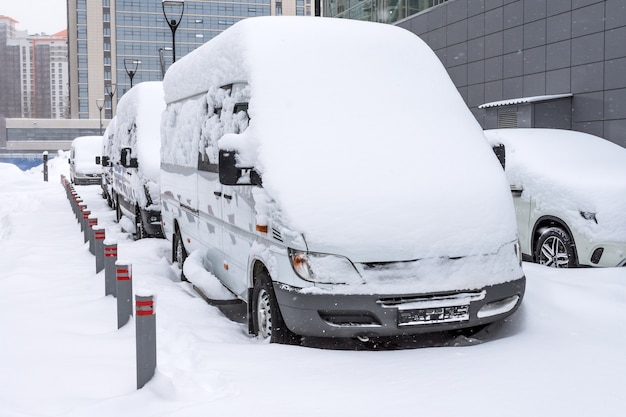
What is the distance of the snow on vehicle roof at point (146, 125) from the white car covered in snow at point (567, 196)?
5342 mm

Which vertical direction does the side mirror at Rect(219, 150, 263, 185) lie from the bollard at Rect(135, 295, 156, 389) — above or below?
above

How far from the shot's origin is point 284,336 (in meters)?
5.07

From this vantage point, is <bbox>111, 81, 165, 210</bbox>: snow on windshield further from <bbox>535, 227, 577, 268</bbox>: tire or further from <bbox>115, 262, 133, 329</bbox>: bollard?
<bbox>535, 227, 577, 268</bbox>: tire

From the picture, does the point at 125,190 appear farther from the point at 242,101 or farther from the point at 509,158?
the point at 242,101

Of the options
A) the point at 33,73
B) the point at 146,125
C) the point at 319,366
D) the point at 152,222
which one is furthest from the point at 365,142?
the point at 33,73

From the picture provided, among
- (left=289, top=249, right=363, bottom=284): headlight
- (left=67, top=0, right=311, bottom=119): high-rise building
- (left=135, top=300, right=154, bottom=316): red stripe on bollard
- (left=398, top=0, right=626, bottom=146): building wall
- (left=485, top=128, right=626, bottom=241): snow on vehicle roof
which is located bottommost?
(left=135, top=300, right=154, bottom=316): red stripe on bollard

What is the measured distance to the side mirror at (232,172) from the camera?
5188 millimetres

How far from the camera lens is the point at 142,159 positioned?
11.7 meters

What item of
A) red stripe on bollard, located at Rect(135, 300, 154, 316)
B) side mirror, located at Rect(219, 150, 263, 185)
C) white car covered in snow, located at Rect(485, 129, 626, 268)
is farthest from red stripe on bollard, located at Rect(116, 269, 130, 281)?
white car covered in snow, located at Rect(485, 129, 626, 268)

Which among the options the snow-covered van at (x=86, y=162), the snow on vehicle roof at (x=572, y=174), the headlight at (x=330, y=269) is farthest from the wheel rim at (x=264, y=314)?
the snow-covered van at (x=86, y=162)

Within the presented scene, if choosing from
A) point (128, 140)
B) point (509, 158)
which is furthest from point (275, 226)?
point (128, 140)

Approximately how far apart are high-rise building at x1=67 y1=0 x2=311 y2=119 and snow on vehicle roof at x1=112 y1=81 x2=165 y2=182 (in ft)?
350

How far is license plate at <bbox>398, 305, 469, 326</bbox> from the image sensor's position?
474cm

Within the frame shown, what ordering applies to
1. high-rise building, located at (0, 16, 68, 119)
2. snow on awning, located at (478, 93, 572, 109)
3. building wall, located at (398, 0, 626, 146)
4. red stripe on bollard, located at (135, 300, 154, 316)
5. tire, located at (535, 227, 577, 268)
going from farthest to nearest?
high-rise building, located at (0, 16, 68, 119), snow on awning, located at (478, 93, 572, 109), building wall, located at (398, 0, 626, 146), tire, located at (535, 227, 577, 268), red stripe on bollard, located at (135, 300, 154, 316)
